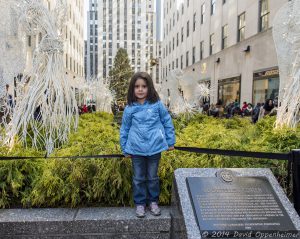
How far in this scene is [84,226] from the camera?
12.0 ft

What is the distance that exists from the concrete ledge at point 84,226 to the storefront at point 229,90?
20.6m

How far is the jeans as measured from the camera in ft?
12.3

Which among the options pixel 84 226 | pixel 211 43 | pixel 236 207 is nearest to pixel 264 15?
pixel 211 43

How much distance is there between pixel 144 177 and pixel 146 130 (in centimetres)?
58

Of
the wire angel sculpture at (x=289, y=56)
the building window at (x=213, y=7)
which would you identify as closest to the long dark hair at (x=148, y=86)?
the wire angel sculpture at (x=289, y=56)

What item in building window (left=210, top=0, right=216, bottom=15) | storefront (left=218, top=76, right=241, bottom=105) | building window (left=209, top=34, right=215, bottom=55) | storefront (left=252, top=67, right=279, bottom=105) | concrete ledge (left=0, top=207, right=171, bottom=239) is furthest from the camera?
building window (left=209, top=34, right=215, bottom=55)

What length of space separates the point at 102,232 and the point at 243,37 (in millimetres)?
21566

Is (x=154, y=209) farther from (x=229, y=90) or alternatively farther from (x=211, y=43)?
(x=211, y=43)

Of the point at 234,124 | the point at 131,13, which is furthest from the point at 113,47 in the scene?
the point at 234,124

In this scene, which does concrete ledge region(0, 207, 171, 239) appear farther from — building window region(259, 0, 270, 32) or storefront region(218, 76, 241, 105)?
storefront region(218, 76, 241, 105)

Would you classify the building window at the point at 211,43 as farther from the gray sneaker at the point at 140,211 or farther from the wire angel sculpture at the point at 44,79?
the gray sneaker at the point at 140,211

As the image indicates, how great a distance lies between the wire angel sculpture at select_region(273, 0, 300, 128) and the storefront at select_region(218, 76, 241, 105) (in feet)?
52.5

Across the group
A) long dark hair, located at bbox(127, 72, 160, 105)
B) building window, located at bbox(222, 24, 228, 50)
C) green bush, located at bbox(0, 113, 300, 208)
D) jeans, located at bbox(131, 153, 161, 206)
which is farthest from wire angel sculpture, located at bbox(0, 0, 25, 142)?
building window, located at bbox(222, 24, 228, 50)

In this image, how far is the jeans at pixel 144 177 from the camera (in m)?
3.75
